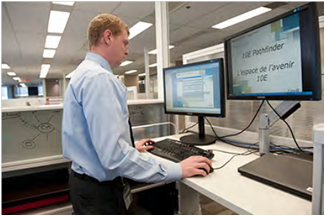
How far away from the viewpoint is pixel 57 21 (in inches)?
131

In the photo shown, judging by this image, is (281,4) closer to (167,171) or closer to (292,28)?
(292,28)

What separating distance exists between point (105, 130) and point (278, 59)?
2.17 feet

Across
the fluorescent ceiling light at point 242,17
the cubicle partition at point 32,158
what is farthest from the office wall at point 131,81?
the fluorescent ceiling light at point 242,17

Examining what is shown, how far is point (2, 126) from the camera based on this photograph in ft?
3.78

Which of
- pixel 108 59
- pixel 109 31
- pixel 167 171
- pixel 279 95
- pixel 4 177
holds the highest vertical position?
pixel 109 31

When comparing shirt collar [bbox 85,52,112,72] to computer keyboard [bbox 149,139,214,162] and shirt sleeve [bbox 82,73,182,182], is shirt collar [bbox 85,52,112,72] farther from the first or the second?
computer keyboard [bbox 149,139,214,162]

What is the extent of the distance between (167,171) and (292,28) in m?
0.64

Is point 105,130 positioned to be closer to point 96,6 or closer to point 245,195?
point 245,195

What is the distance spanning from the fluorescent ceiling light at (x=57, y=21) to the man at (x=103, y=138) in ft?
8.83

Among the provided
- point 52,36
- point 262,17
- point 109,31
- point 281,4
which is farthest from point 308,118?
point 52,36

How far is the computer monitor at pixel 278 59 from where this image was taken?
656 mm

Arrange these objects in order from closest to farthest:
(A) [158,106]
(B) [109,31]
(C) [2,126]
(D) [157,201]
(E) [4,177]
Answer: (B) [109,31]
(C) [2,126]
(E) [4,177]
(D) [157,201]
(A) [158,106]

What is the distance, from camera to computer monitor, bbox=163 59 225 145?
1020 mm

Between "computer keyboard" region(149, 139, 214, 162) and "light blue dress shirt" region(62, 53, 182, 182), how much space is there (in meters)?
0.14
